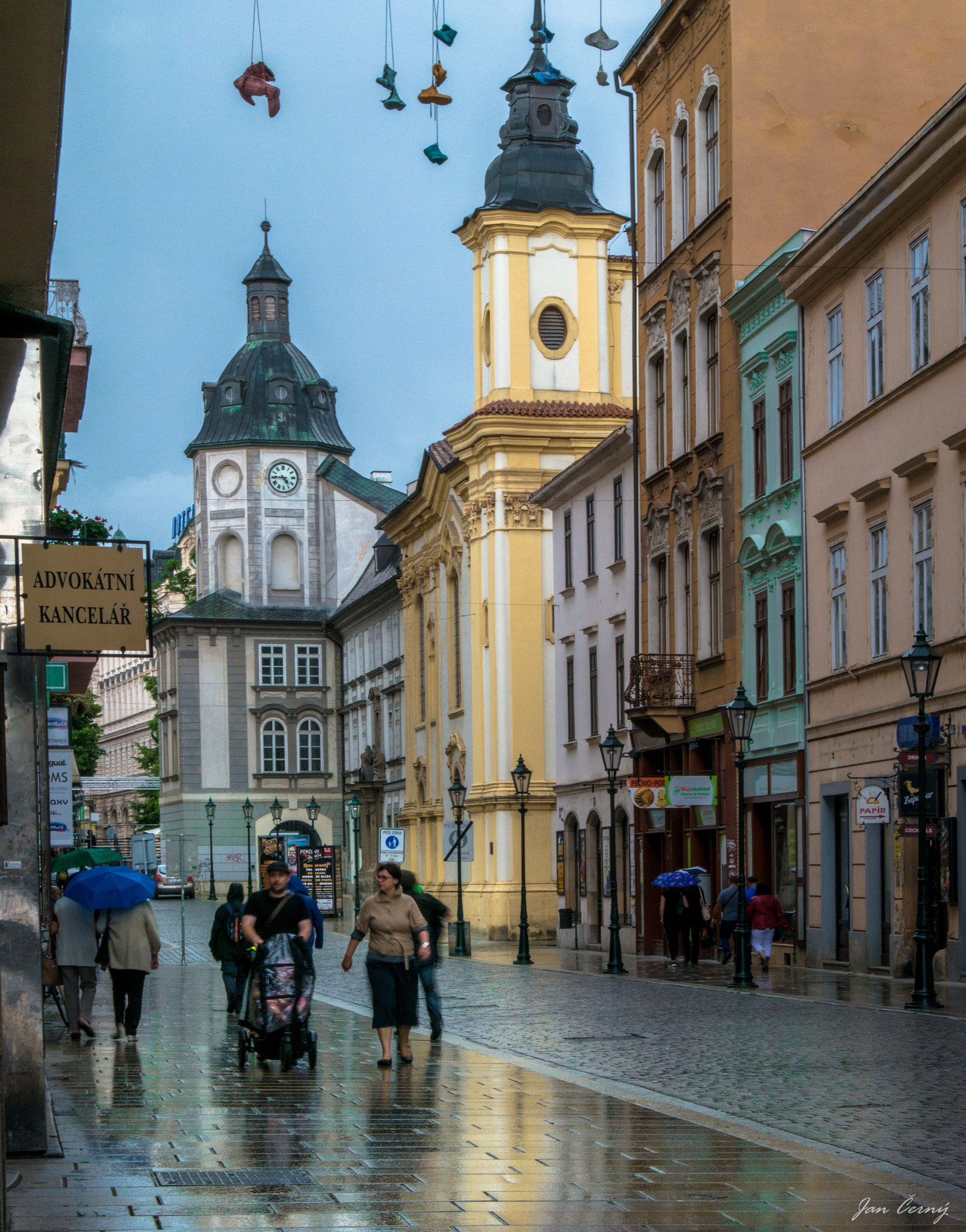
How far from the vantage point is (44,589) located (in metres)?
10.1

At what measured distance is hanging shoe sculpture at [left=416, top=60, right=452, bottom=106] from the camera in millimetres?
9453

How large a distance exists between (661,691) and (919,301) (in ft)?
40.9

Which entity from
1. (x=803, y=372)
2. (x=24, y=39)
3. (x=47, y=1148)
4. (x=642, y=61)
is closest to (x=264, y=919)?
(x=47, y=1148)

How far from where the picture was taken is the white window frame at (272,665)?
95.0 metres

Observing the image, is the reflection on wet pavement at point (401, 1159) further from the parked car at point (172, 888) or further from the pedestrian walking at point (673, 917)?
the parked car at point (172, 888)

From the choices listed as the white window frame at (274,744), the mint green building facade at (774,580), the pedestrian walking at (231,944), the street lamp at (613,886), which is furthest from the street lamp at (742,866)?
the white window frame at (274,744)

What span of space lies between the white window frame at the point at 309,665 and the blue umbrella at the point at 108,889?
7618cm

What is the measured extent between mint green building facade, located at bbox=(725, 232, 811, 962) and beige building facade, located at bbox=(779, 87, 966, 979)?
1.79 feet

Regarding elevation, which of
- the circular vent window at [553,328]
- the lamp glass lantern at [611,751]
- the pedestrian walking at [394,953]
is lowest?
the pedestrian walking at [394,953]

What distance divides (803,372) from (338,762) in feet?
210

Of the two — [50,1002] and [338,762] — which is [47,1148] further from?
[338,762]

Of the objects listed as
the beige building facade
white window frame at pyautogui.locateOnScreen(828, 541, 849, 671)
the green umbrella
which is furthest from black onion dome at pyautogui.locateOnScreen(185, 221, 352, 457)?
the green umbrella

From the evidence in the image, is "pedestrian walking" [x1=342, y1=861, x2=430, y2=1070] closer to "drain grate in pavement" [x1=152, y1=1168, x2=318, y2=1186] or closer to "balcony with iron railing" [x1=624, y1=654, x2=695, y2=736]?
"drain grate in pavement" [x1=152, y1=1168, x2=318, y2=1186]

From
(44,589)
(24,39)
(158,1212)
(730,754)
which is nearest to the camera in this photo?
(24,39)
